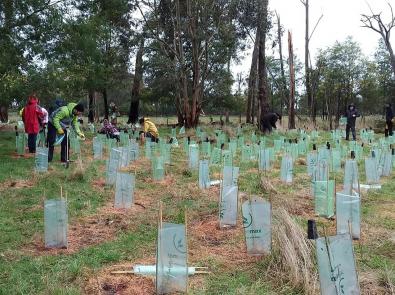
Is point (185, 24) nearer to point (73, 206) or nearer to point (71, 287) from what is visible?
point (73, 206)

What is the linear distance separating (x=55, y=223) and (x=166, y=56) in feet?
46.9

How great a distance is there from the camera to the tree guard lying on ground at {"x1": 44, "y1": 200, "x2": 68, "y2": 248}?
4.22 metres

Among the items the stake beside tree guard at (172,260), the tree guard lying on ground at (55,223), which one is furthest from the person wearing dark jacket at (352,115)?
the stake beside tree guard at (172,260)

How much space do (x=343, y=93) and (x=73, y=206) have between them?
26.5 m

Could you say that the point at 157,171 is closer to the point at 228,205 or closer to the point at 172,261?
the point at 228,205

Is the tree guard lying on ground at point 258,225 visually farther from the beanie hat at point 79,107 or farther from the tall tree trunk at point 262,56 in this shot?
the tall tree trunk at point 262,56

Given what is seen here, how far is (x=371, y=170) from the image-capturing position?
7.12 meters

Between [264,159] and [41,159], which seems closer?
[41,159]

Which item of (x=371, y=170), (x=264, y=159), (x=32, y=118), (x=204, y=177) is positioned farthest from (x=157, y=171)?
(x=32, y=118)

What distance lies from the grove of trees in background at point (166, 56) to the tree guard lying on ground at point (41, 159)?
260 cm

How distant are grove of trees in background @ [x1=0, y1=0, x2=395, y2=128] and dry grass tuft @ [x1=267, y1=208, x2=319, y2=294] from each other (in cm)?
739

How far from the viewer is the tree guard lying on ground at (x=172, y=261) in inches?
130

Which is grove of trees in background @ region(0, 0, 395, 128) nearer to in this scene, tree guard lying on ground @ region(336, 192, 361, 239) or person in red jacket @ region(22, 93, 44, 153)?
person in red jacket @ region(22, 93, 44, 153)

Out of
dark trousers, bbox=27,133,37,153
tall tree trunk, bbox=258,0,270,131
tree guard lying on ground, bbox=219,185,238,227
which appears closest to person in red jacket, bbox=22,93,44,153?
dark trousers, bbox=27,133,37,153
